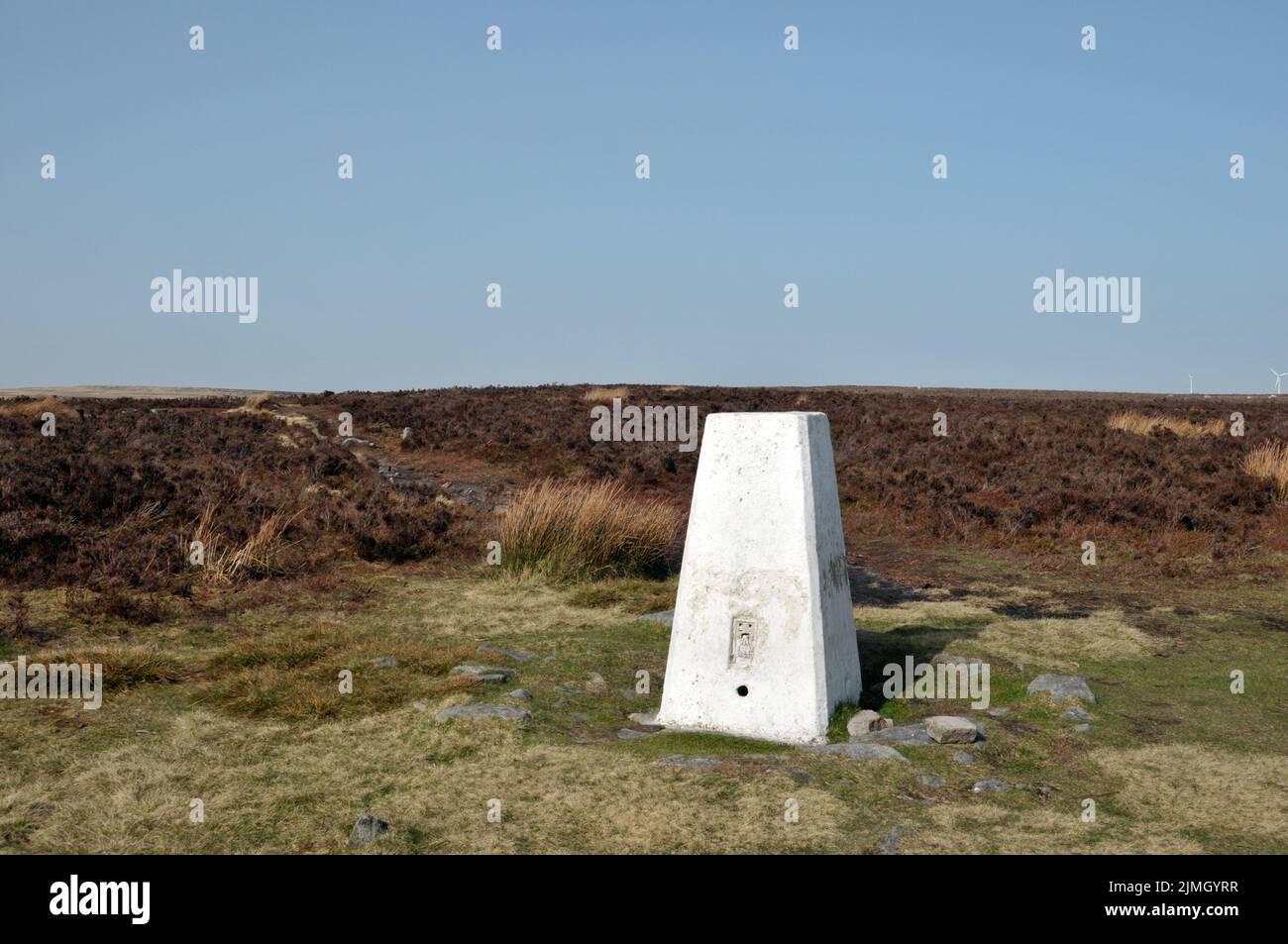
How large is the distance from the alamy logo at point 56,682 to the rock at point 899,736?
538 centimetres

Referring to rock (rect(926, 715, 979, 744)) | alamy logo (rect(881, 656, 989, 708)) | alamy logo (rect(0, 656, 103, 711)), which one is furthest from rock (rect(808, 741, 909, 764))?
alamy logo (rect(0, 656, 103, 711))

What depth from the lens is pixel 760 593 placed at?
22.9 ft

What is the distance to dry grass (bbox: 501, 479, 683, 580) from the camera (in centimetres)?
1252

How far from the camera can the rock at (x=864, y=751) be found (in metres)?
6.26

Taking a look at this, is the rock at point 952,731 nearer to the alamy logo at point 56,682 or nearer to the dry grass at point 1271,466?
the alamy logo at point 56,682

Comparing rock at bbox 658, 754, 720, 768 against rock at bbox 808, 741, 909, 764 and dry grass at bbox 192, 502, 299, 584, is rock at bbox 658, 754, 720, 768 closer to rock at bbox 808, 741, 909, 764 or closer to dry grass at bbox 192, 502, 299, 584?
rock at bbox 808, 741, 909, 764

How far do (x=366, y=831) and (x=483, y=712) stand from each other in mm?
1975

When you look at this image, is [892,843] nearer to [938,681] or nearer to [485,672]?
[938,681]

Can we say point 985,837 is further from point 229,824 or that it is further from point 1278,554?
point 1278,554

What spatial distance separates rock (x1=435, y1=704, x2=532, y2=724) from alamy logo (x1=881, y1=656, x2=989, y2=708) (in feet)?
9.28

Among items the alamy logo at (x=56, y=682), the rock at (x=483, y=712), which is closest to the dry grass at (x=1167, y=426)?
the rock at (x=483, y=712)

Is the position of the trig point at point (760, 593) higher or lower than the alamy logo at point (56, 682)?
higher

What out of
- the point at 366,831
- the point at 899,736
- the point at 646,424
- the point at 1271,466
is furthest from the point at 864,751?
the point at 646,424

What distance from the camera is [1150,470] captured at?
62.5 ft
